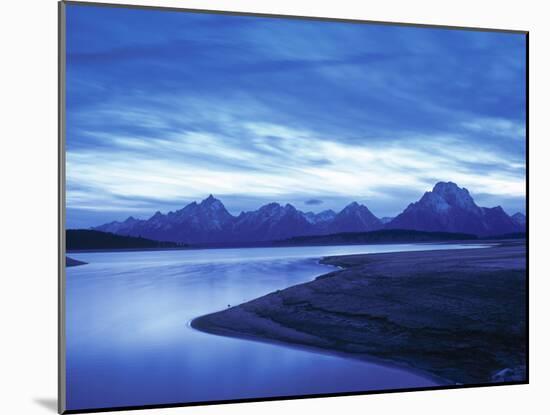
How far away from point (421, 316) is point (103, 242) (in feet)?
7.78

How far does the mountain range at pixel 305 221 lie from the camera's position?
16.3 ft

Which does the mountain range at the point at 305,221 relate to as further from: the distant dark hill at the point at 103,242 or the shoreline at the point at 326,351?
the shoreline at the point at 326,351

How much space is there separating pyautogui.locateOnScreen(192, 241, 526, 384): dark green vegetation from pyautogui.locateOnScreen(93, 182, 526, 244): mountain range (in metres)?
0.24

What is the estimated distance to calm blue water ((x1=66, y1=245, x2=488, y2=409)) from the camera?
4645mm

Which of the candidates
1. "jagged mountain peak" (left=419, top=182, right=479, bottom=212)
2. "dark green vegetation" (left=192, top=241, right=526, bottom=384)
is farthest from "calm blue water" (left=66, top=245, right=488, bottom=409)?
"jagged mountain peak" (left=419, top=182, right=479, bottom=212)

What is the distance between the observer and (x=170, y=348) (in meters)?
4.99

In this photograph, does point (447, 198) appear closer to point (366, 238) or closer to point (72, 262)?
point (366, 238)

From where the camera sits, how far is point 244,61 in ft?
16.7

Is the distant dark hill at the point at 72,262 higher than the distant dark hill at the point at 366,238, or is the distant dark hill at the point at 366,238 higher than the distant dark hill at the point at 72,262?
the distant dark hill at the point at 366,238

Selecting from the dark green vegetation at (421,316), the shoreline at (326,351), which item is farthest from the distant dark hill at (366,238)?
the shoreline at (326,351)

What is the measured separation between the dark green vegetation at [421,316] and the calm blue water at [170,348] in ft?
0.51

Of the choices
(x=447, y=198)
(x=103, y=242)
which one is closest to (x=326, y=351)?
(x=447, y=198)

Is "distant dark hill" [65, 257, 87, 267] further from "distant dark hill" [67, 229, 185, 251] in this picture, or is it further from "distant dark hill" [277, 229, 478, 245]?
"distant dark hill" [277, 229, 478, 245]

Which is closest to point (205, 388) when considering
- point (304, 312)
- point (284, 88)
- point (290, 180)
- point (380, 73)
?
point (304, 312)
